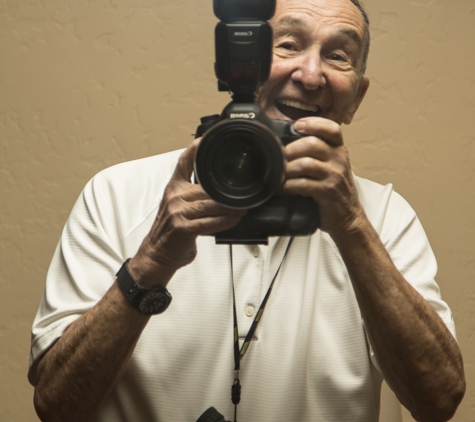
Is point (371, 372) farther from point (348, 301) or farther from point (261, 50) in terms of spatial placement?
point (261, 50)

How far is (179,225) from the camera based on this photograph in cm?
94

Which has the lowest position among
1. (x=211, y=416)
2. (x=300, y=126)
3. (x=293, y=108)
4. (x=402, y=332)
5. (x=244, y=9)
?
(x=211, y=416)

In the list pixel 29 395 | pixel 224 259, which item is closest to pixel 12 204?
pixel 29 395

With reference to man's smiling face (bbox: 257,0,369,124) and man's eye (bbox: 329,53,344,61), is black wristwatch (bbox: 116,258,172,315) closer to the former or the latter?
man's smiling face (bbox: 257,0,369,124)

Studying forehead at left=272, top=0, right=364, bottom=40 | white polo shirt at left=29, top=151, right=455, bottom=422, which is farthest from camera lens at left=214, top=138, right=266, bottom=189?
forehead at left=272, top=0, right=364, bottom=40

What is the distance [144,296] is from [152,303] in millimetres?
15

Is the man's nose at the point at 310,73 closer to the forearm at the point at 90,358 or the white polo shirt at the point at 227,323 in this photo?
the white polo shirt at the point at 227,323

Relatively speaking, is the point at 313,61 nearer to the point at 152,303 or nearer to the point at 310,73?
the point at 310,73

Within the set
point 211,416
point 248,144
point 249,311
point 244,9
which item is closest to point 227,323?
point 249,311

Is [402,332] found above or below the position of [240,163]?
below

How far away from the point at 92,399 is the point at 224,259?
1.01 ft

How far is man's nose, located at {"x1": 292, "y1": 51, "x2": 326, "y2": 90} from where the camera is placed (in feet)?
3.92

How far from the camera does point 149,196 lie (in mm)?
1251

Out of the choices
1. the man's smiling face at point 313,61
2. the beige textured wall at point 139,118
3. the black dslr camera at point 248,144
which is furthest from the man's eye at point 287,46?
the beige textured wall at point 139,118
